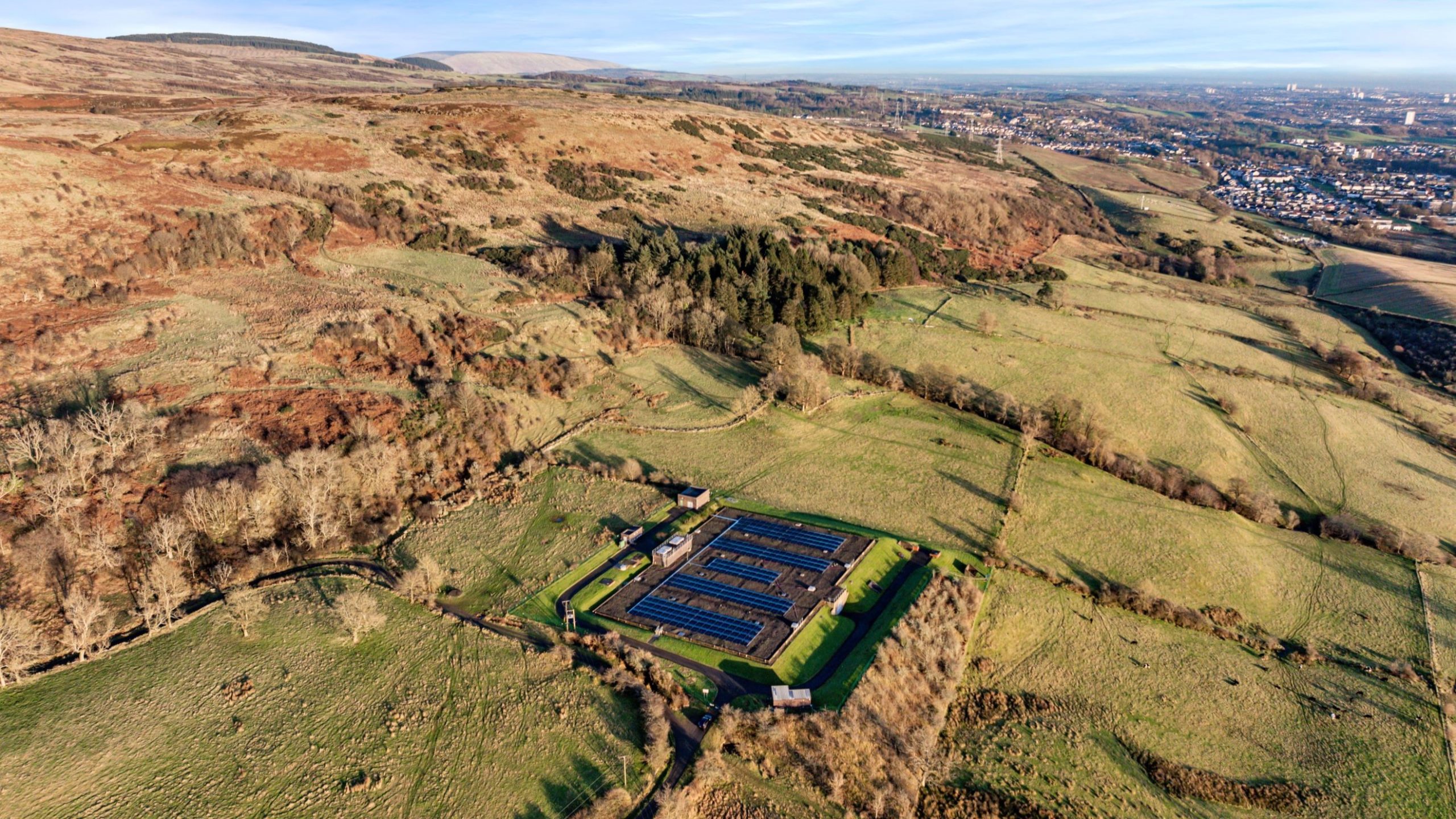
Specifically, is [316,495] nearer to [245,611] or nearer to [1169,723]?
[245,611]

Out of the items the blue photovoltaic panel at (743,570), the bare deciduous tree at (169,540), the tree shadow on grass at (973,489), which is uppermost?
the bare deciduous tree at (169,540)

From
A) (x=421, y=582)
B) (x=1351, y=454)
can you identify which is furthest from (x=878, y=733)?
(x=1351, y=454)

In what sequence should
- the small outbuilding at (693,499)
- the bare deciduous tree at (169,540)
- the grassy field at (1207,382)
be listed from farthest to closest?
the grassy field at (1207,382)
the small outbuilding at (693,499)
the bare deciduous tree at (169,540)

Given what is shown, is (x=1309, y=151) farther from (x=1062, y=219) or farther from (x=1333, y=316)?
(x=1333, y=316)

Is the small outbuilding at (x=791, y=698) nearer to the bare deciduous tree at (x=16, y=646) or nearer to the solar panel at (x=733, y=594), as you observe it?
Result: the solar panel at (x=733, y=594)

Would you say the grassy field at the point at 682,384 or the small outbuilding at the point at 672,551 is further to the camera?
the grassy field at the point at 682,384

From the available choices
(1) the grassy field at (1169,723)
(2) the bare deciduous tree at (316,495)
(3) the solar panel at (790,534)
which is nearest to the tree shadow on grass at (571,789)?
(1) the grassy field at (1169,723)

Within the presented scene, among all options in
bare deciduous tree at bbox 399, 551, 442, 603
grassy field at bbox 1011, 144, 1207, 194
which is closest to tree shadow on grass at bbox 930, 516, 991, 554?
bare deciduous tree at bbox 399, 551, 442, 603
